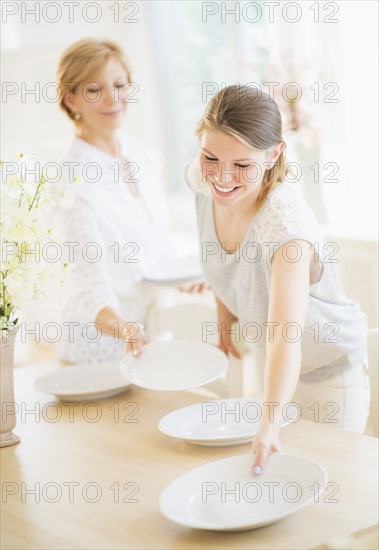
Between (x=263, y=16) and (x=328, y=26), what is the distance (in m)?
0.68

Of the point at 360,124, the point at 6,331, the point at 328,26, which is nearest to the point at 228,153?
the point at 6,331

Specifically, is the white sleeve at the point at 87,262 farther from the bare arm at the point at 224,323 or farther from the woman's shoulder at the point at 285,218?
the woman's shoulder at the point at 285,218

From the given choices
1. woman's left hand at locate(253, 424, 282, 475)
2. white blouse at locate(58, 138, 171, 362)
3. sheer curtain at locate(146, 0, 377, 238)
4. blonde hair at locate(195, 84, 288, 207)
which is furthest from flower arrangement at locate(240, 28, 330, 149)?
woman's left hand at locate(253, 424, 282, 475)

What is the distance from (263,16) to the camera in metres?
4.59

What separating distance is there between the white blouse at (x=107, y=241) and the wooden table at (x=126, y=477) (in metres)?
0.38

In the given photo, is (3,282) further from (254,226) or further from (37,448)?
(254,226)

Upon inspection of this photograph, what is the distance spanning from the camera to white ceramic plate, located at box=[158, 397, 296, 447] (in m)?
1.80

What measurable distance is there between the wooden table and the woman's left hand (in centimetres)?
13

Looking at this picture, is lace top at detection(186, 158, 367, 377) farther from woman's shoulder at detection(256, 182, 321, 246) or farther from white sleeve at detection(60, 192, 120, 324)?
white sleeve at detection(60, 192, 120, 324)

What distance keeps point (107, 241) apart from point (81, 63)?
57 centimetres

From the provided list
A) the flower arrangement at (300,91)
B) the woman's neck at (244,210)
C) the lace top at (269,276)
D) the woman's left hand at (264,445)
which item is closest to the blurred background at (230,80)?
the flower arrangement at (300,91)

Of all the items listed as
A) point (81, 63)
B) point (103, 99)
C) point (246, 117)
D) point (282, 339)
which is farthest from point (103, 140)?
point (282, 339)

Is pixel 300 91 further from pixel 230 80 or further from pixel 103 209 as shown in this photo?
pixel 103 209

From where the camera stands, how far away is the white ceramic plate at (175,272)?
2705 millimetres
